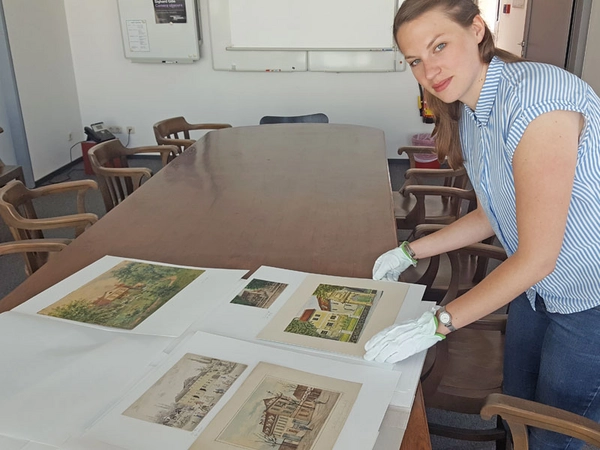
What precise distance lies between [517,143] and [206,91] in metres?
4.51

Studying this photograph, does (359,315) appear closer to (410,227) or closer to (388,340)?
(388,340)

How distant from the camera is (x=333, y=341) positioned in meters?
0.93

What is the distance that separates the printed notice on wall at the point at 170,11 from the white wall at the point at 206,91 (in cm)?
19

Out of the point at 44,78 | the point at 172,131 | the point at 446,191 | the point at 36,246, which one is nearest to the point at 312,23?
the point at 172,131

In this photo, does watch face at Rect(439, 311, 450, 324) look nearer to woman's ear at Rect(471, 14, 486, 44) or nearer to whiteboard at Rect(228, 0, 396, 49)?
woman's ear at Rect(471, 14, 486, 44)

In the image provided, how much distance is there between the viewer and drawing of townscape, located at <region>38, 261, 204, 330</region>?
3.45ft

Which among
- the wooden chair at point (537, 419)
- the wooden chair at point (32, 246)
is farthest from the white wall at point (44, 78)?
the wooden chair at point (537, 419)

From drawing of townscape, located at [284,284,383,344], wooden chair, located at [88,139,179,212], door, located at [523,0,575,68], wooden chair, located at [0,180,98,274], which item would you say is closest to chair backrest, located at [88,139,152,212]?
wooden chair, located at [88,139,179,212]

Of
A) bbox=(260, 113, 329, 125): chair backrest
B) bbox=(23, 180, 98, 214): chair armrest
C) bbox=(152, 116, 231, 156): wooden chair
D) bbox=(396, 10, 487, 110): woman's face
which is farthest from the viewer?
bbox=(260, 113, 329, 125): chair backrest

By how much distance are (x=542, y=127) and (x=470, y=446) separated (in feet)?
4.08

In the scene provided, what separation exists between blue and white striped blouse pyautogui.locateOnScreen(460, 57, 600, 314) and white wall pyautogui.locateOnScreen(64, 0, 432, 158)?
3.90 meters

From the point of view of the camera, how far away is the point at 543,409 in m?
0.86

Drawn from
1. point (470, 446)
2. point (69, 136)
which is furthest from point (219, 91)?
point (470, 446)

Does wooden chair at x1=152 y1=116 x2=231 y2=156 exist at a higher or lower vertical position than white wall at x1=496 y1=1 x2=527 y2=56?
lower
